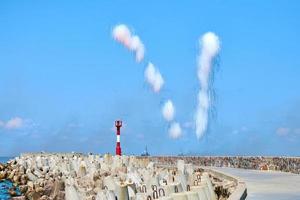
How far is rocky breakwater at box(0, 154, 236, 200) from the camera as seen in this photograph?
849cm

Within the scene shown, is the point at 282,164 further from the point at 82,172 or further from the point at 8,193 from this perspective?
the point at 8,193

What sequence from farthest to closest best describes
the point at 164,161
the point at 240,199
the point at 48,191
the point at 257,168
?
the point at 164,161, the point at 257,168, the point at 48,191, the point at 240,199

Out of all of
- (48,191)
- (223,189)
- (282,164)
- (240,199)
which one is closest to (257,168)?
(282,164)

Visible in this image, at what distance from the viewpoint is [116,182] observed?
10867 millimetres

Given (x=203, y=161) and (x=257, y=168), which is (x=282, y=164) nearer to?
(x=257, y=168)

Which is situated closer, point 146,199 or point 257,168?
point 146,199

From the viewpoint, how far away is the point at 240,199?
8141 millimetres

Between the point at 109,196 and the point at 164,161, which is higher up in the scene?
the point at 164,161

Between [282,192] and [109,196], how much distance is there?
142 inches

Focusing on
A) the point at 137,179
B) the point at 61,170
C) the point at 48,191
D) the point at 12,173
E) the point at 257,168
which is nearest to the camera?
the point at 137,179

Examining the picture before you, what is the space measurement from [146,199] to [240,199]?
4.55 ft

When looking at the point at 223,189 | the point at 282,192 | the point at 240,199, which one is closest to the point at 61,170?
the point at 223,189

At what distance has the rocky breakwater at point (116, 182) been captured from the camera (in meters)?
8.49

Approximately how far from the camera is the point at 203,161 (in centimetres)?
2747
